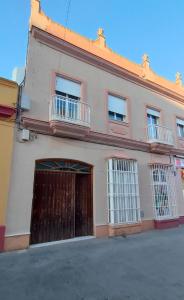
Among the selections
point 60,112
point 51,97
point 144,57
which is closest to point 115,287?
point 60,112

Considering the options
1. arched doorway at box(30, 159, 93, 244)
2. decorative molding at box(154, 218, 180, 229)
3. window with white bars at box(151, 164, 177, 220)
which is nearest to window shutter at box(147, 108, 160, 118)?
window with white bars at box(151, 164, 177, 220)

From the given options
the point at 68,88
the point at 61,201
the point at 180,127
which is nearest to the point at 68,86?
the point at 68,88

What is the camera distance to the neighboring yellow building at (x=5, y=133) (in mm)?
5438

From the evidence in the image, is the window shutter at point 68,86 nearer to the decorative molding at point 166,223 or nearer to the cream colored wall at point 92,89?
the cream colored wall at point 92,89

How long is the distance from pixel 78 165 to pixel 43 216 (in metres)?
2.19

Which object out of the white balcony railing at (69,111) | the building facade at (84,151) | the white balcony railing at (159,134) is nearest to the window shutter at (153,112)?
the building facade at (84,151)

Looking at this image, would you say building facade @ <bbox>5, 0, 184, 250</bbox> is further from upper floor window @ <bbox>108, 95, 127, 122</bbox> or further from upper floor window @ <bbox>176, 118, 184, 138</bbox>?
upper floor window @ <bbox>176, 118, 184, 138</bbox>

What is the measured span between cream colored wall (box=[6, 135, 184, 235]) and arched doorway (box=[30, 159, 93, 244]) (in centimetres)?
28

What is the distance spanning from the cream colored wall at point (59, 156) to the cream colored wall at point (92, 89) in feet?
3.02

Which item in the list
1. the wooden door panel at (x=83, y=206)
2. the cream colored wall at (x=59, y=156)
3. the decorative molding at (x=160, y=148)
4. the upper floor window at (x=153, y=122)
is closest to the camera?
the cream colored wall at (x=59, y=156)

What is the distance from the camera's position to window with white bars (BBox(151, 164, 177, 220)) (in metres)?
8.86

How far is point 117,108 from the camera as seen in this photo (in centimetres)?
896

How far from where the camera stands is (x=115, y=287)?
3439 millimetres

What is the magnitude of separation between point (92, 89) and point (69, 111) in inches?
70.5
